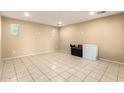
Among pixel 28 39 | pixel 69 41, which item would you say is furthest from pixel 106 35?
pixel 28 39

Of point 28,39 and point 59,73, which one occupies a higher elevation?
point 28,39

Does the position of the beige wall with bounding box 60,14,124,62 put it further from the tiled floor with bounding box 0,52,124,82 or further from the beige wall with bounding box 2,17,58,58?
the beige wall with bounding box 2,17,58,58

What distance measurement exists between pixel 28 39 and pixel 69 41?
9.44ft

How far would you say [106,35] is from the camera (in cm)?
365

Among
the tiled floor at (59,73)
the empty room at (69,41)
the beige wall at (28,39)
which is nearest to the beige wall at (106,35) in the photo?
the empty room at (69,41)

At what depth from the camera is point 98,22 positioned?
12.9 feet

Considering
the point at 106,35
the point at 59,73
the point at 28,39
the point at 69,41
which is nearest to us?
the point at 59,73

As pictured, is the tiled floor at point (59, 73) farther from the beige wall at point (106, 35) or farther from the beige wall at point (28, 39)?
the beige wall at point (28, 39)

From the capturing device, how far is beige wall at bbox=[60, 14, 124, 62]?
127 inches

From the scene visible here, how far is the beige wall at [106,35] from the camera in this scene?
127 inches

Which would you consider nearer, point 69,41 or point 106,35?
point 106,35

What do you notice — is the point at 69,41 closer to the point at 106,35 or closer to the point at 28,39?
the point at 106,35
